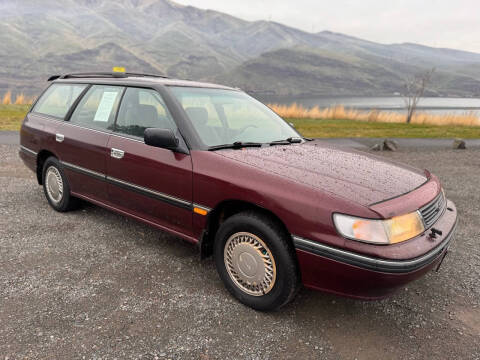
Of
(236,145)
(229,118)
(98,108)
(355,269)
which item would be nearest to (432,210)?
(355,269)

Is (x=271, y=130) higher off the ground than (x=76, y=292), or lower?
higher

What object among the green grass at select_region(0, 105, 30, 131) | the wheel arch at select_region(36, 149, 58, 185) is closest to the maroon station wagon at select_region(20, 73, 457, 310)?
the wheel arch at select_region(36, 149, 58, 185)

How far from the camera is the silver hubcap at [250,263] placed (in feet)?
8.39

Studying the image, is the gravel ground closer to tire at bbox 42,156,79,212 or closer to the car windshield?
tire at bbox 42,156,79,212

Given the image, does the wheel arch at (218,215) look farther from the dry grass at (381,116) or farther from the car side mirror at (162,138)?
the dry grass at (381,116)

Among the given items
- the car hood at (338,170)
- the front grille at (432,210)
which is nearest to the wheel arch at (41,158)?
the car hood at (338,170)

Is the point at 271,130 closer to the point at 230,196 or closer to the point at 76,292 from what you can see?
the point at 230,196

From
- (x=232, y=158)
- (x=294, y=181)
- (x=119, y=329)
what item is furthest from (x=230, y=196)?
(x=119, y=329)

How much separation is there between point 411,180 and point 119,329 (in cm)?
243

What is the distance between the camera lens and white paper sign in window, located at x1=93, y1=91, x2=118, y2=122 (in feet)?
12.1

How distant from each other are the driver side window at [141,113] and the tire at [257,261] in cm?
111

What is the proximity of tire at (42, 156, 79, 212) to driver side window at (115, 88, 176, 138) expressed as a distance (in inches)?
49.2

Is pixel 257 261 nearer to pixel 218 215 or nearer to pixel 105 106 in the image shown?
pixel 218 215

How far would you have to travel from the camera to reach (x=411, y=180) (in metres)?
2.80
